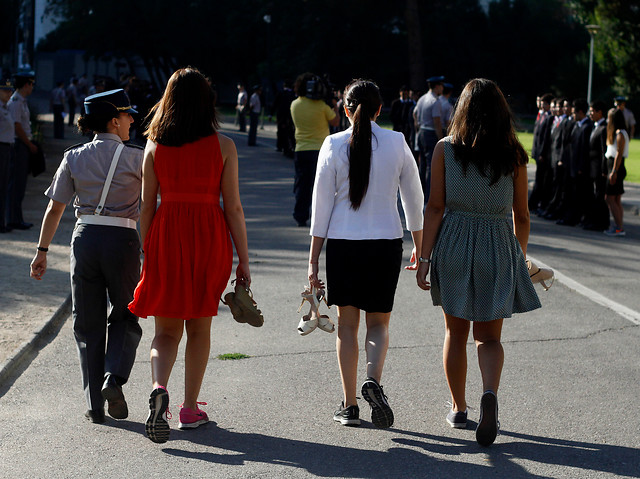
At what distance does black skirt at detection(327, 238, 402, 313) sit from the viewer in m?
4.98

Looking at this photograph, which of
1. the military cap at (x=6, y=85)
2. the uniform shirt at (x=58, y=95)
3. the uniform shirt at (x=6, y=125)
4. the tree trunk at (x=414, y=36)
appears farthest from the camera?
the tree trunk at (x=414, y=36)

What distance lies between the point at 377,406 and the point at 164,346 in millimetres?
1135

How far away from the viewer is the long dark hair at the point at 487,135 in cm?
473

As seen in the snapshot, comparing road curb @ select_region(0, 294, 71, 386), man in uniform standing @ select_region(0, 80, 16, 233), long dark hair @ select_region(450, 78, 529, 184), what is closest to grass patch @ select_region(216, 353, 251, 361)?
→ road curb @ select_region(0, 294, 71, 386)

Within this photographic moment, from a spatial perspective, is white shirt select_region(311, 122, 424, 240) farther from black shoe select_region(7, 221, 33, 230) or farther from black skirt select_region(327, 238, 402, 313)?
Result: black shoe select_region(7, 221, 33, 230)

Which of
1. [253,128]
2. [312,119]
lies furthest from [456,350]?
[253,128]

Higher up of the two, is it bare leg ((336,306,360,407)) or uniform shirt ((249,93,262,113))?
uniform shirt ((249,93,262,113))

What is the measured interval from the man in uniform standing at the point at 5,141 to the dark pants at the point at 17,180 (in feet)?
0.73

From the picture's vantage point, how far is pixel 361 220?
16.4ft

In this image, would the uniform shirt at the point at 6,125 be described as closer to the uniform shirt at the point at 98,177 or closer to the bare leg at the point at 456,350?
the uniform shirt at the point at 98,177

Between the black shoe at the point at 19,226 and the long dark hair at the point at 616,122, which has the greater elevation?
the long dark hair at the point at 616,122

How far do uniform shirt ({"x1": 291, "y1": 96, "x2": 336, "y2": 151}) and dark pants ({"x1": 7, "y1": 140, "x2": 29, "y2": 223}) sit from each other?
3.45 meters

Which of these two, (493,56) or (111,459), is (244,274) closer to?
(111,459)

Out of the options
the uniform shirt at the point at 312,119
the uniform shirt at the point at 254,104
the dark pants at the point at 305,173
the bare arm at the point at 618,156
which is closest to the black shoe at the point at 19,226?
the dark pants at the point at 305,173
